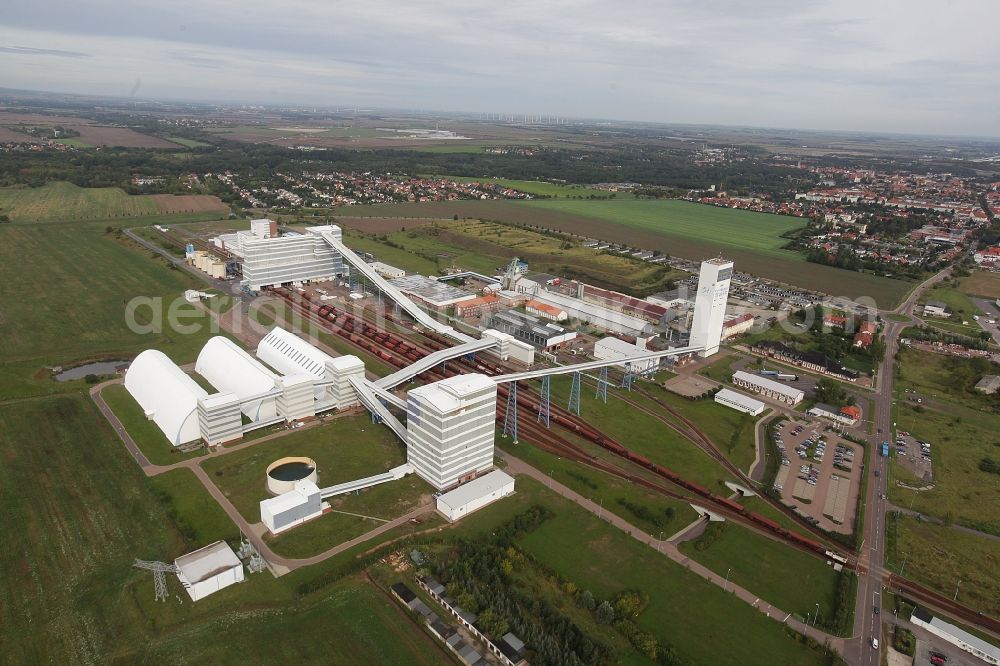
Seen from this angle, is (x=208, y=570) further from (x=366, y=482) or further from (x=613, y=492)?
(x=613, y=492)

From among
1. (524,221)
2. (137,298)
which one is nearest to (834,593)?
(137,298)

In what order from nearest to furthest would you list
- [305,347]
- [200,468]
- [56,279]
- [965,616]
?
[965,616] → [200,468] → [305,347] → [56,279]

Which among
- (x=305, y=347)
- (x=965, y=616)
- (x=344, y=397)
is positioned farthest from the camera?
(x=305, y=347)

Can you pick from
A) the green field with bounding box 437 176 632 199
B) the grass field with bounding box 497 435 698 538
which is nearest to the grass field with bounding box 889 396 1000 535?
the grass field with bounding box 497 435 698 538

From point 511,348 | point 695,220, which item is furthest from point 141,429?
point 695,220

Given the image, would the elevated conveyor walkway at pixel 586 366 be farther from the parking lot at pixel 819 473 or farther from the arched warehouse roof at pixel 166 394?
the arched warehouse roof at pixel 166 394

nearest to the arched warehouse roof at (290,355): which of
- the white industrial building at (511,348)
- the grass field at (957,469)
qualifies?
the white industrial building at (511,348)

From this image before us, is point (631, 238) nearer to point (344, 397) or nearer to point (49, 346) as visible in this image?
point (344, 397)
